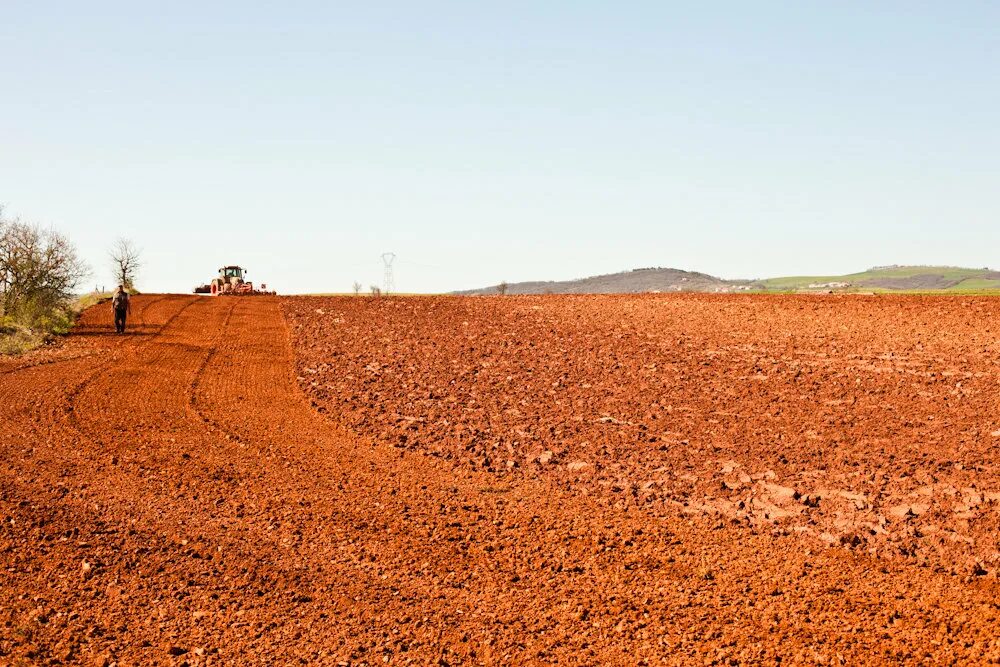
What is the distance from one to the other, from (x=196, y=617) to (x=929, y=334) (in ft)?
63.9

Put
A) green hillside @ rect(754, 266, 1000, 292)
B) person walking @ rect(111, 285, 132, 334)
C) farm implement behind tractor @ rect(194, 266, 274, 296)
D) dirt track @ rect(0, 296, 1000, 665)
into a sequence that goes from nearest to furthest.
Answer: dirt track @ rect(0, 296, 1000, 665) < person walking @ rect(111, 285, 132, 334) < farm implement behind tractor @ rect(194, 266, 274, 296) < green hillside @ rect(754, 266, 1000, 292)

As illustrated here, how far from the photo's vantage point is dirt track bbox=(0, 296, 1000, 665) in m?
6.55

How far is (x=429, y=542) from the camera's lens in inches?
343

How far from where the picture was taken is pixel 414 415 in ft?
50.1

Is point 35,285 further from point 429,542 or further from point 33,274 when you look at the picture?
point 429,542

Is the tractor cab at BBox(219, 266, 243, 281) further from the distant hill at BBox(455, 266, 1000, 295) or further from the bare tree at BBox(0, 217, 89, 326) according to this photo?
the distant hill at BBox(455, 266, 1000, 295)

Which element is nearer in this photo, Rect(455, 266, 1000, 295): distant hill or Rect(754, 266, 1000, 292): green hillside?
Rect(455, 266, 1000, 295): distant hill

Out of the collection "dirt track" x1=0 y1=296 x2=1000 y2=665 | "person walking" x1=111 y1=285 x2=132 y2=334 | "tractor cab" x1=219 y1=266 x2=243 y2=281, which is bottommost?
"dirt track" x1=0 y1=296 x2=1000 y2=665

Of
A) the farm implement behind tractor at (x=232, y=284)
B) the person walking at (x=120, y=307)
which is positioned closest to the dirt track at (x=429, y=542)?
the person walking at (x=120, y=307)

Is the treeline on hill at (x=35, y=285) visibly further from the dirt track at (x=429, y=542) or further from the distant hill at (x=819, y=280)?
the distant hill at (x=819, y=280)

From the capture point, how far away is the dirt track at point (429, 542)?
21.5ft

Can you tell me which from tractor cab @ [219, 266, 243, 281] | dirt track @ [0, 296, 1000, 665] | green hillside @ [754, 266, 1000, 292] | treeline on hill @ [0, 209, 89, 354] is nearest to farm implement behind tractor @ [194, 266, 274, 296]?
tractor cab @ [219, 266, 243, 281]

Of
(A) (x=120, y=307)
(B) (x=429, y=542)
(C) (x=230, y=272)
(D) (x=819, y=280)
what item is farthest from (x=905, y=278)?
(B) (x=429, y=542)

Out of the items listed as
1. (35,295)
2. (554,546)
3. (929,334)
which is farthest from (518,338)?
(35,295)
